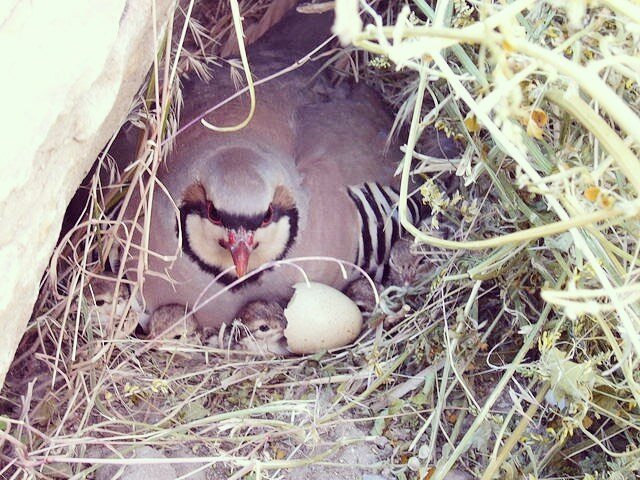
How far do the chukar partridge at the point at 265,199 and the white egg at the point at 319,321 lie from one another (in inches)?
7.7

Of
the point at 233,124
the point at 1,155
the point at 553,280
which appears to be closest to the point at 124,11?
the point at 1,155

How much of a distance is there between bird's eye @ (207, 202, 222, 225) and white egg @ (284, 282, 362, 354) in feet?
1.03

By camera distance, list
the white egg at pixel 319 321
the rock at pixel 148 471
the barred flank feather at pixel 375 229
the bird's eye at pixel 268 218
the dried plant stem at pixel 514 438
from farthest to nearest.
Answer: the barred flank feather at pixel 375 229
the bird's eye at pixel 268 218
the white egg at pixel 319 321
the rock at pixel 148 471
the dried plant stem at pixel 514 438

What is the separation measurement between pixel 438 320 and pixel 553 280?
0.41 m

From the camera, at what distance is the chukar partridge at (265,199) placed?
8.98ft

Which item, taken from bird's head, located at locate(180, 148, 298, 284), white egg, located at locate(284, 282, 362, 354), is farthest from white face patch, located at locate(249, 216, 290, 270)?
white egg, located at locate(284, 282, 362, 354)

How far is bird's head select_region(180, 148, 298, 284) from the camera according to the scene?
2697 millimetres

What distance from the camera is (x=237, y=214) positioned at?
2.71 meters

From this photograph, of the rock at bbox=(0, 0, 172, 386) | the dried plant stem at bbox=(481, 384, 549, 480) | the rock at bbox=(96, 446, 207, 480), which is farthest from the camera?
the rock at bbox=(96, 446, 207, 480)

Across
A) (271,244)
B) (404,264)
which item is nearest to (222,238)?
(271,244)

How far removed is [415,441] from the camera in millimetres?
2242

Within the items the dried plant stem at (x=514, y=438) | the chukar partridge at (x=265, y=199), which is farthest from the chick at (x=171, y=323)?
the dried plant stem at (x=514, y=438)

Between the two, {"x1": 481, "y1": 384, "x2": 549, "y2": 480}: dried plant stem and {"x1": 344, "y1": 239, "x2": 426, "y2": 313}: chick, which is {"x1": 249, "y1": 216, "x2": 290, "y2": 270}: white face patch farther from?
{"x1": 481, "y1": 384, "x2": 549, "y2": 480}: dried plant stem

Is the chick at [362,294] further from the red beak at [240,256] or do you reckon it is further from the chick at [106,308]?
the chick at [106,308]
